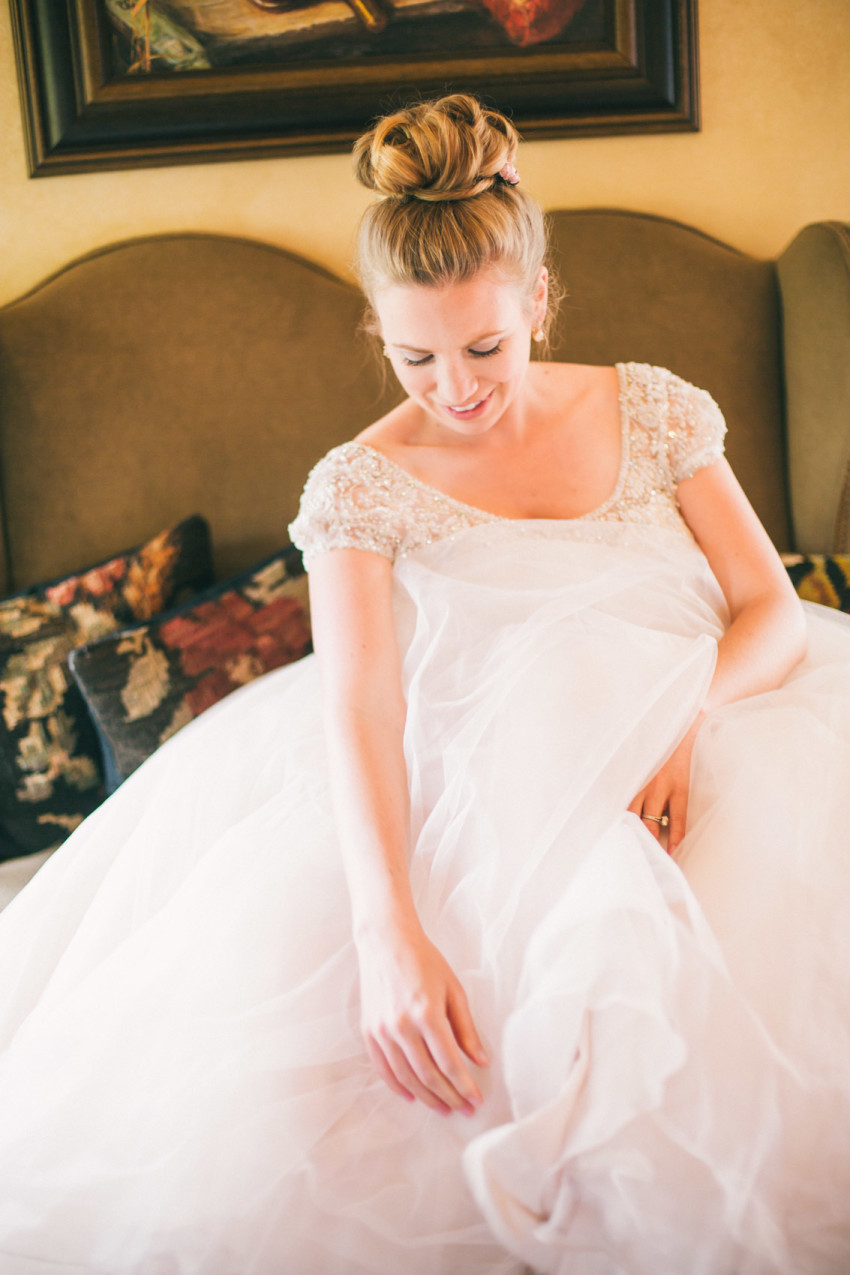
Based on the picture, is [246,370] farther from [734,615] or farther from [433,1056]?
[433,1056]

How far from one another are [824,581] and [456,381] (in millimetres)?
806

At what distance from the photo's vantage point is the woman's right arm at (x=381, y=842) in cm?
78

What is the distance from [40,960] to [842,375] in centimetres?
171

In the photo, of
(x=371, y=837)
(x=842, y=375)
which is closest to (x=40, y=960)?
(x=371, y=837)

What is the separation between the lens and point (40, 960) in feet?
3.52

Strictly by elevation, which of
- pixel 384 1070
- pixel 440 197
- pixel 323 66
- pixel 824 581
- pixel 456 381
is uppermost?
pixel 323 66

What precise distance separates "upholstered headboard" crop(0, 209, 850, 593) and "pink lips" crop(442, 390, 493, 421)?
645mm

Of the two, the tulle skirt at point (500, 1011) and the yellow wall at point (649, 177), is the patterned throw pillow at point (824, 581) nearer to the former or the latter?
the tulle skirt at point (500, 1011)

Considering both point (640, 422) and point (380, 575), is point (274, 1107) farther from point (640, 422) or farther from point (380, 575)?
point (640, 422)

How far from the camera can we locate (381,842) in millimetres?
959

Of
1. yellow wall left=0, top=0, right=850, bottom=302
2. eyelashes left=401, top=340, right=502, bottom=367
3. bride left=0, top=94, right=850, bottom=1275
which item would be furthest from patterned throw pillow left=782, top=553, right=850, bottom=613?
yellow wall left=0, top=0, right=850, bottom=302

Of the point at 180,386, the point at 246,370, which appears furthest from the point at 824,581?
the point at 180,386

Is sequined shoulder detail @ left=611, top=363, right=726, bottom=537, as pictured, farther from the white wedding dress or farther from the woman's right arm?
the woman's right arm

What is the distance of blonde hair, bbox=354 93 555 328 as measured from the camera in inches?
44.6
